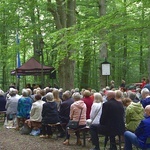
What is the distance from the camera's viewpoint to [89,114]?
969 centimetres

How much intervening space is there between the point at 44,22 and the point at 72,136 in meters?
10.3

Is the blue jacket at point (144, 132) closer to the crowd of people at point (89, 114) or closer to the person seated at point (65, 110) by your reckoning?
the crowd of people at point (89, 114)

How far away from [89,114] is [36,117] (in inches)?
73.5

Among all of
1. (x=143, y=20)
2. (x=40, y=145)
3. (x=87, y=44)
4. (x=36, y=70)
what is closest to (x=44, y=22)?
(x=36, y=70)

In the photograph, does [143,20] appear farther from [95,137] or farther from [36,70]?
[36,70]

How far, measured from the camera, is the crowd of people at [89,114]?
7570mm

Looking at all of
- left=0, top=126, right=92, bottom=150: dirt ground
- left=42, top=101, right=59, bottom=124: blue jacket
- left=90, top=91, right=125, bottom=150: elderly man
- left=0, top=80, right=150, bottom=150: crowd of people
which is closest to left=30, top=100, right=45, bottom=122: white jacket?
left=0, top=80, right=150, bottom=150: crowd of people

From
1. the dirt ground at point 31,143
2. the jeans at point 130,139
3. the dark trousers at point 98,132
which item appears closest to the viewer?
the jeans at point 130,139

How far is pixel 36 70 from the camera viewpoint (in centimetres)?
1831

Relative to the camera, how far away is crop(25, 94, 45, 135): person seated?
34.7 ft

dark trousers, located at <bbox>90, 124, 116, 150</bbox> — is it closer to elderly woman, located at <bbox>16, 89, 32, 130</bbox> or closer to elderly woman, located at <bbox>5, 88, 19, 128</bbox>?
elderly woman, located at <bbox>16, 89, 32, 130</bbox>

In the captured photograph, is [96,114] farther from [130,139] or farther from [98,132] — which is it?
[130,139]

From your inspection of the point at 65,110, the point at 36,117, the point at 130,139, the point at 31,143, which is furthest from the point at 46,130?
the point at 130,139

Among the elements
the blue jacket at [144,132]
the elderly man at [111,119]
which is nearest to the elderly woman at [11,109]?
the elderly man at [111,119]
